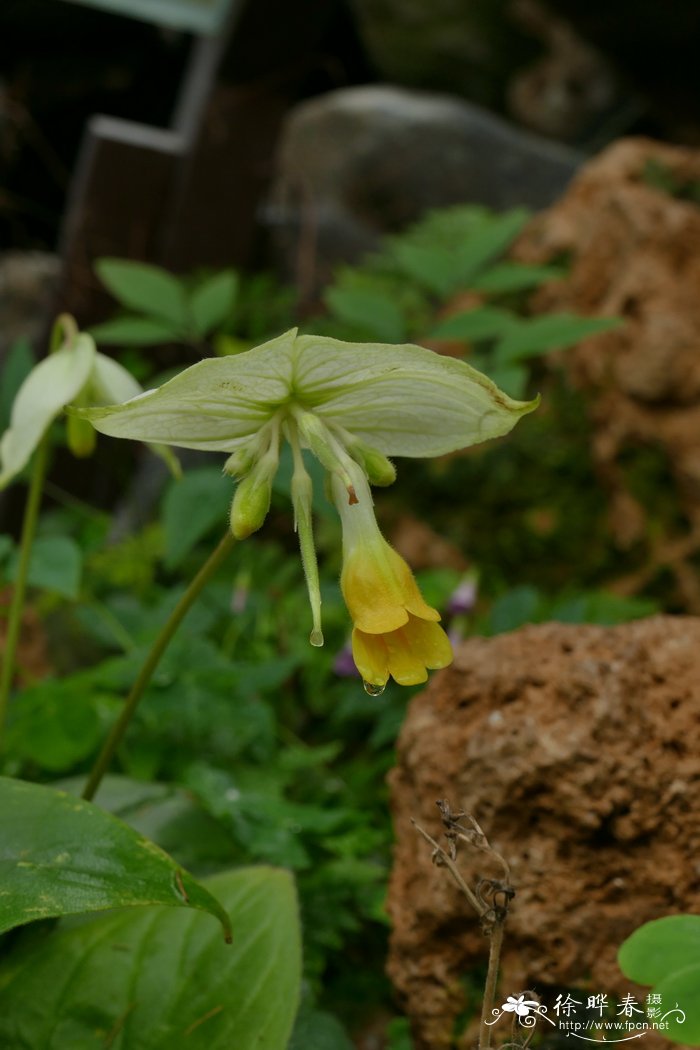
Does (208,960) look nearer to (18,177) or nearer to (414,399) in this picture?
(414,399)

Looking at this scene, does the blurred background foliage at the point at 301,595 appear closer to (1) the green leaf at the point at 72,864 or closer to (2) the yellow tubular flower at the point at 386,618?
(1) the green leaf at the point at 72,864

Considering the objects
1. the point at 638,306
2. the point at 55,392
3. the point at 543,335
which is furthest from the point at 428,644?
the point at 638,306

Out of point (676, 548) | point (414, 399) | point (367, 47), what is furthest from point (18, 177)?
point (414, 399)

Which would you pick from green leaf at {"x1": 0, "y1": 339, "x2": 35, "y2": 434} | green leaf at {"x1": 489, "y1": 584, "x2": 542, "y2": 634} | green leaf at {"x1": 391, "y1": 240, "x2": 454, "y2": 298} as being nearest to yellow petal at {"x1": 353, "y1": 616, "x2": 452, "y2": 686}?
green leaf at {"x1": 489, "y1": 584, "x2": 542, "y2": 634}

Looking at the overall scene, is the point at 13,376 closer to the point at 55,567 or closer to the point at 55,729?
the point at 55,567

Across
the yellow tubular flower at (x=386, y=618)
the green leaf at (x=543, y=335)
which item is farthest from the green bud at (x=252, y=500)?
the green leaf at (x=543, y=335)

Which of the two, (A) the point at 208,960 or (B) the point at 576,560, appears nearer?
(A) the point at 208,960
